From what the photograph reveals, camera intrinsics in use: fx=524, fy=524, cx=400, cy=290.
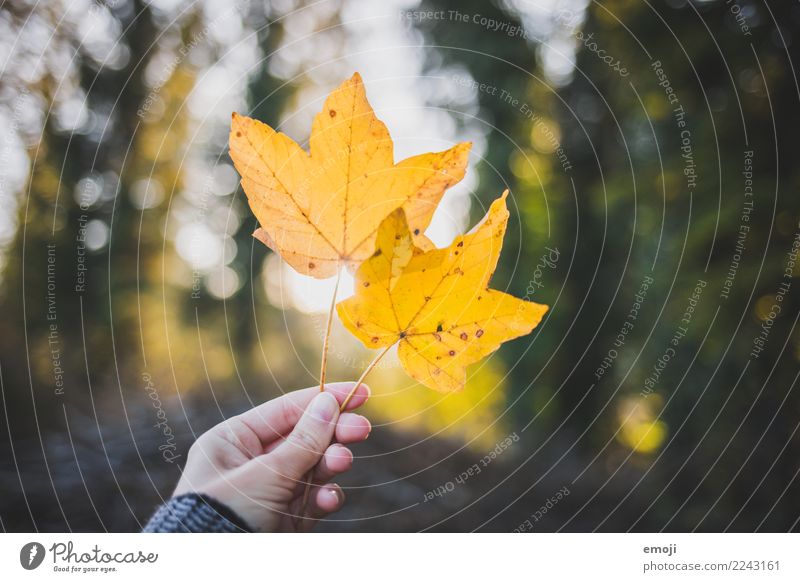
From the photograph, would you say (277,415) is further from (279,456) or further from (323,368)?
(323,368)

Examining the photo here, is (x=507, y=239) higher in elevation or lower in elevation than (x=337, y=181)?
higher

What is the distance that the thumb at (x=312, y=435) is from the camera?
547mm

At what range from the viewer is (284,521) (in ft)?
2.24

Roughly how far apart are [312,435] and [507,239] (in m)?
1.53

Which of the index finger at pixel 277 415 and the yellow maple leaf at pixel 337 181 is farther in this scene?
the index finger at pixel 277 415

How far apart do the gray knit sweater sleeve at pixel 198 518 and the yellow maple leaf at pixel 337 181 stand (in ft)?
1.14

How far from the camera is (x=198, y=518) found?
66 centimetres

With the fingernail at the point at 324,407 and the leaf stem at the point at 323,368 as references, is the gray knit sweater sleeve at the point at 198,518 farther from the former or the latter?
the fingernail at the point at 324,407

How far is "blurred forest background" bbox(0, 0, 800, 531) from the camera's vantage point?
1.02 meters

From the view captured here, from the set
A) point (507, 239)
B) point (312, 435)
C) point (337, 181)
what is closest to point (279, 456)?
point (312, 435)

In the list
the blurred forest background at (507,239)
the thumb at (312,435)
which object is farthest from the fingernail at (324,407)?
the blurred forest background at (507,239)

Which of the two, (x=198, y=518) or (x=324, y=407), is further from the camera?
(x=198, y=518)

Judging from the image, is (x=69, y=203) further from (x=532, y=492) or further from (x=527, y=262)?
(x=532, y=492)
